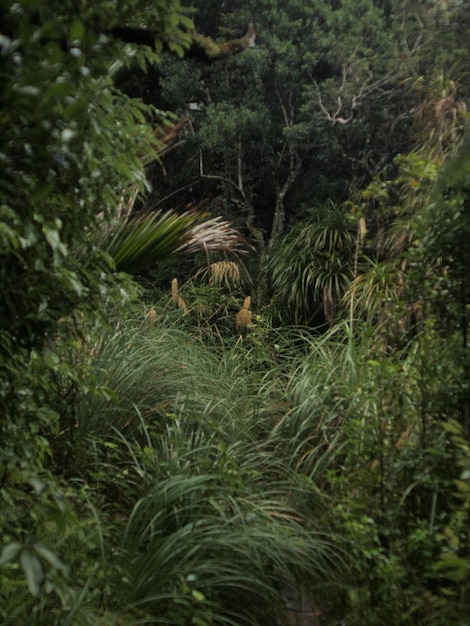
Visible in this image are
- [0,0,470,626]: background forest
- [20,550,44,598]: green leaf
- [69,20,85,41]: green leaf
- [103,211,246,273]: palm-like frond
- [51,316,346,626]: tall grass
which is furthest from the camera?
[103,211,246,273]: palm-like frond

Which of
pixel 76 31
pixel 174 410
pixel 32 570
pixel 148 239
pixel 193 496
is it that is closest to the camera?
pixel 32 570

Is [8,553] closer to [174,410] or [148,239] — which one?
[174,410]

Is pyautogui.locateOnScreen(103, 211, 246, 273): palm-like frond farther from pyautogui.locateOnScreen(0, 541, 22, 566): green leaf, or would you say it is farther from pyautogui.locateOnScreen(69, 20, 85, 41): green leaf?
pyautogui.locateOnScreen(0, 541, 22, 566): green leaf

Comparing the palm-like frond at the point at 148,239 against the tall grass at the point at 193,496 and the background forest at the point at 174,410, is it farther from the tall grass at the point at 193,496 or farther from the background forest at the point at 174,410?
the tall grass at the point at 193,496

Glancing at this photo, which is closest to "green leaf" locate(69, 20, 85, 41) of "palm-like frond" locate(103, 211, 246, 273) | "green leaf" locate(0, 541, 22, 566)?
"green leaf" locate(0, 541, 22, 566)

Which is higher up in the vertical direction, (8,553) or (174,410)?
(8,553)

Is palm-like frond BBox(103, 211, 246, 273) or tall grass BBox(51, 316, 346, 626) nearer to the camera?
tall grass BBox(51, 316, 346, 626)

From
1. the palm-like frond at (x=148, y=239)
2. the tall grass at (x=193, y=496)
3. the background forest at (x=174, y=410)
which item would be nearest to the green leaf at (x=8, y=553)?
the background forest at (x=174, y=410)

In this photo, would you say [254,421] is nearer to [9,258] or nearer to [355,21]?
[9,258]

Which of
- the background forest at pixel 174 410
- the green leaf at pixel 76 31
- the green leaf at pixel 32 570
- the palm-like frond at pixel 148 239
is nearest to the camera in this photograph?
the green leaf at pixel 32 570

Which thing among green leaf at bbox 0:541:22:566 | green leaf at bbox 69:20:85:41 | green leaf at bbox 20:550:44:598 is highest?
green leaf at bbox 69:20:85:41

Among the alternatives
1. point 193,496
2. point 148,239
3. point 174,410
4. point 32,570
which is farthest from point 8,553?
point 148,239

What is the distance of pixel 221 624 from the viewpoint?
3.26m

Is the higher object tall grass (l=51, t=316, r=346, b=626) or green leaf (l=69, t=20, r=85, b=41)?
green leaf (l=69, t=20, r=85, b=41)
